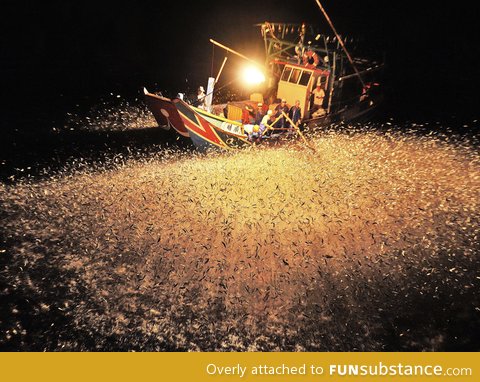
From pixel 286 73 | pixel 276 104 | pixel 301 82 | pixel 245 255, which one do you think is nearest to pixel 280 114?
pixel 276 104

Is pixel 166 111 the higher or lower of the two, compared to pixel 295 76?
lower

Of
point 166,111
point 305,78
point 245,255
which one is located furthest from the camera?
point 305,78

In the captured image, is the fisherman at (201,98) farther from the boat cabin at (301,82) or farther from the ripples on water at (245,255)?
the boat cabin at (301,82)

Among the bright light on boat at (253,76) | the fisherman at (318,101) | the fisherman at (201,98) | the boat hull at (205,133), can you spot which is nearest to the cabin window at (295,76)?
the fisherman at (318,101)

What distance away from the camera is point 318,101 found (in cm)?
1368

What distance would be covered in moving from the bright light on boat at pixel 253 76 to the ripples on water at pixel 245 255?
148 inches

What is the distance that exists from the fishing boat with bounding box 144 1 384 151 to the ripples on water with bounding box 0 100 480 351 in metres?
0.90

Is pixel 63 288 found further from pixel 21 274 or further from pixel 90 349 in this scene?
pixel 90 349

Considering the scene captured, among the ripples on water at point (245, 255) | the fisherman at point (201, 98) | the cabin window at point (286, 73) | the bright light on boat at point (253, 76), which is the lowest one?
the ripples on water at point (245, 255)

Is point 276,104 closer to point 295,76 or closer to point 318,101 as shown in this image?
point 295,76

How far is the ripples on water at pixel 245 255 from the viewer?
6453mm

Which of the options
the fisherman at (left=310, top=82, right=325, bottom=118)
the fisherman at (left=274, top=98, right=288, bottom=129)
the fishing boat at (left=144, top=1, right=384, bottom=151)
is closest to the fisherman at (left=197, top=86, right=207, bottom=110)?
the fishing boat at (left=144, top=1, right=384, bottom=151)

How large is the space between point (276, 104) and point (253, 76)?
1.84 meters

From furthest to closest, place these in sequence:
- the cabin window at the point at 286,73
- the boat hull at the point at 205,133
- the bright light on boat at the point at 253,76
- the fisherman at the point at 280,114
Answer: the bright light on boat at the point at 253,76, the cabin window at the point at 286,73, the fisherman at the point at 280,114, the boat hull at the point at 205,133
